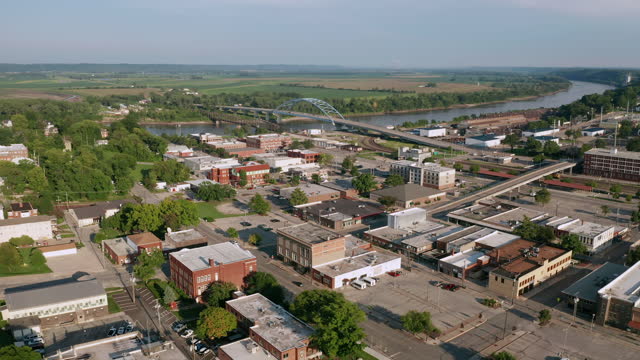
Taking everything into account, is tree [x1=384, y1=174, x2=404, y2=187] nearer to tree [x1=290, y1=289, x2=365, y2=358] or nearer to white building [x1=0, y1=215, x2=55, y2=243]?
tree [x1=290, y1=289, x2=365, y2=358]

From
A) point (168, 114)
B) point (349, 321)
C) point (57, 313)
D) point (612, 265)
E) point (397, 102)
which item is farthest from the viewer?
point (397, 102)

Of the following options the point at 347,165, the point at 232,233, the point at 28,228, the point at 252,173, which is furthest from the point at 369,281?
the point at 347,165

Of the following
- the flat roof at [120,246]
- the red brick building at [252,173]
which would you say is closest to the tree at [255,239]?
the flat roof at [120,246]

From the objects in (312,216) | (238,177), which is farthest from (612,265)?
(238,177)

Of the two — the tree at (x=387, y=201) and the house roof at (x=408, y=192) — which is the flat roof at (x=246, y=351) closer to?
the tree at (x=387, y=201)

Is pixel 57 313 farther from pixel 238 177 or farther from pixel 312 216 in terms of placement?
pixel 238 177

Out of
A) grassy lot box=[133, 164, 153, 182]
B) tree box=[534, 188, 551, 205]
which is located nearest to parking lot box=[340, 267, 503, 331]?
tree box=[534, 188, 551, 205]

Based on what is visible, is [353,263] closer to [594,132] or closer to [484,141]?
[484,141]
